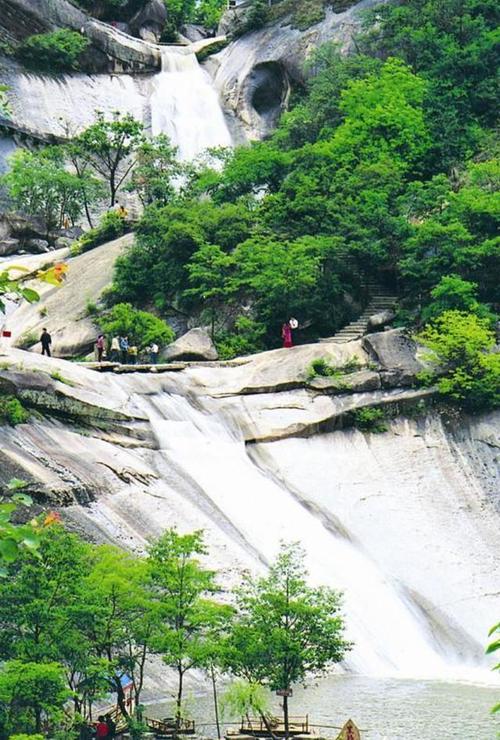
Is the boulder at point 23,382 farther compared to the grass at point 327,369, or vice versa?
the grass at point 327,369

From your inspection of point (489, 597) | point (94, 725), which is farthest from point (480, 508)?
point (94, 725)

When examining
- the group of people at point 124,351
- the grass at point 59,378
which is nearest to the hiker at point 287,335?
the group of people at point 124,351

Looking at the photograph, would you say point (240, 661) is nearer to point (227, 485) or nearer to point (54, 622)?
point (54, 622)

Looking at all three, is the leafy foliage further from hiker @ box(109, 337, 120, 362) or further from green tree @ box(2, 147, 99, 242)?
green tree @ box(2, 147, 99, 242)

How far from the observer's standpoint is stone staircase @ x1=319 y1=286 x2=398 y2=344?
44.2 metres

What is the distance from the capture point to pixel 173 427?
3691cm

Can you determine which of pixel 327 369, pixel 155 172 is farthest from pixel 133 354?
pixel 155 172

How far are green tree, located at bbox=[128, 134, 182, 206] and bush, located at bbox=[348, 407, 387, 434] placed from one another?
19.2m

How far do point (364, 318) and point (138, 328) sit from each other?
790 cm

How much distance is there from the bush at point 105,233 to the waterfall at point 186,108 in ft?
43.0

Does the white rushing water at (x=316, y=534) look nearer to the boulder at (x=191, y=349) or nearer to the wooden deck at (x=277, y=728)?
the boulder at (x=191, y=349)

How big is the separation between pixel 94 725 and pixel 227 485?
42.0 feet

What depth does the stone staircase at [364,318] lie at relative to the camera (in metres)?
44.2

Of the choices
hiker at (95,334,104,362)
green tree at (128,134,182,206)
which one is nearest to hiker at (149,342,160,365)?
hiker at (95,334,104,362)
